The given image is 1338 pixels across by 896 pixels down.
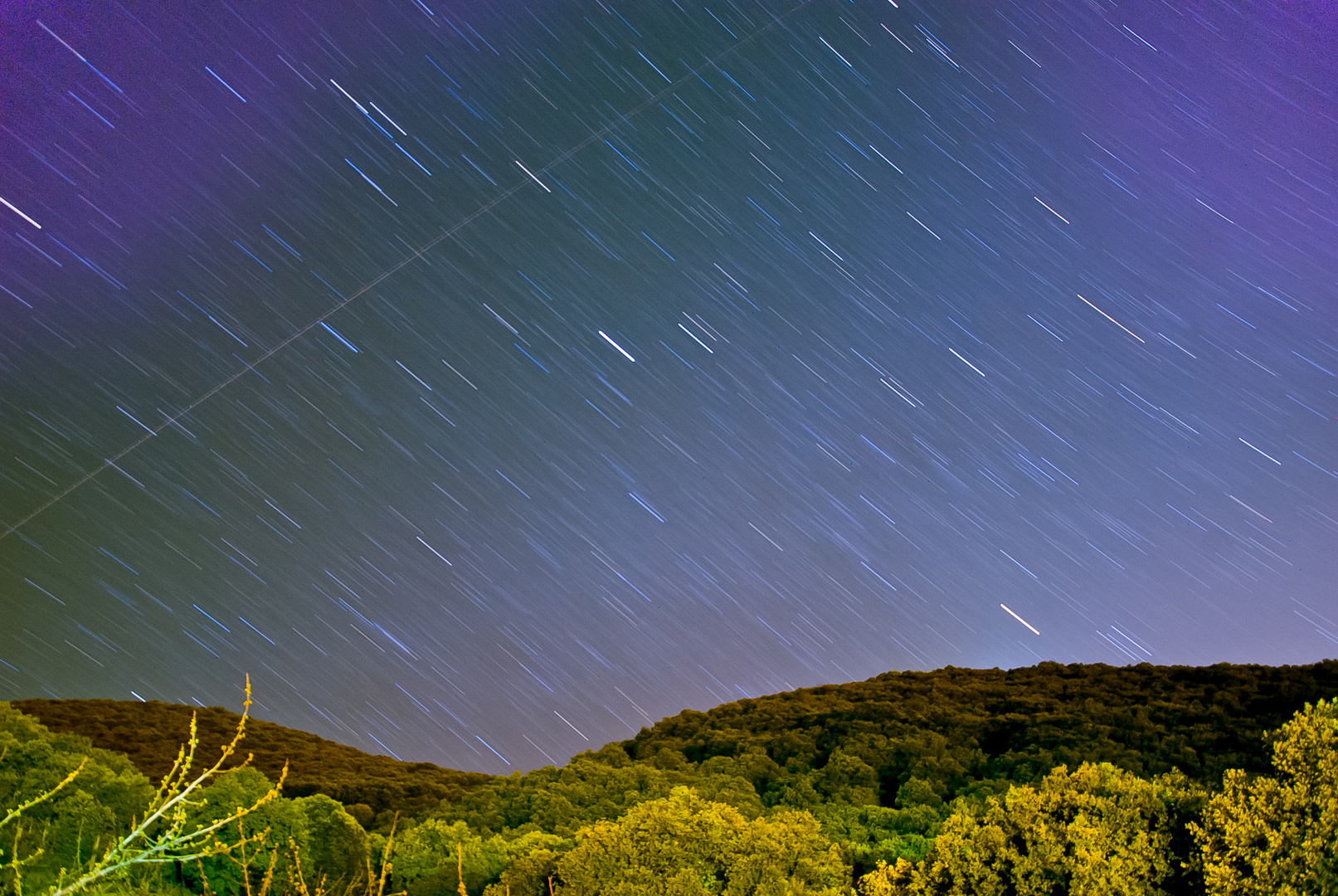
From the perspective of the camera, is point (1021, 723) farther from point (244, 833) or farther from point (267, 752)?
point (267, 752)

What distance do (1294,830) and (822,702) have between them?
2236 cm

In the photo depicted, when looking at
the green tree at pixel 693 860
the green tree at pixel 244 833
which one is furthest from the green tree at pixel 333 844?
the green tree at pixel 693 860

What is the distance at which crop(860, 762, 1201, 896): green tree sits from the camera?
10953mm

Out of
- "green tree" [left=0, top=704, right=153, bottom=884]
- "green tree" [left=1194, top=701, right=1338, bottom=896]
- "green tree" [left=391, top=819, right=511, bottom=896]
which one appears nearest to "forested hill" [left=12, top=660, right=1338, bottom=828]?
"green tree" [left=391, top=819, right=511, bottom=896]

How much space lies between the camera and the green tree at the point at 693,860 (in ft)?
41.5

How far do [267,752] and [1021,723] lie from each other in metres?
26.9

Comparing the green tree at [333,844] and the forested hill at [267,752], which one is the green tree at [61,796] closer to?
the green tree at [333,844]

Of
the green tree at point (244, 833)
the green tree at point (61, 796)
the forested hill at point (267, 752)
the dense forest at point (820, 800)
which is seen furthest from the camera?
the forested hill at point (267, 752)

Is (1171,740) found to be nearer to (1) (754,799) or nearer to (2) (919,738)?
(2) (919,738)

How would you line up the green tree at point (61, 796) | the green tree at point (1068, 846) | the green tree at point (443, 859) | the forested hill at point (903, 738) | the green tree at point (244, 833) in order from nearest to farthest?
the green tree at point (1068, 846), the green tree at point (443, 859), the green tree at point (61, 796), the green tree at point (244, 833), the forested hill at point (903, 738)

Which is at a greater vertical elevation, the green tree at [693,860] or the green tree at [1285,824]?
the green tree at [1285,824]

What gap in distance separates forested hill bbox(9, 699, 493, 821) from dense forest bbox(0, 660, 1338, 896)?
0.60 ft

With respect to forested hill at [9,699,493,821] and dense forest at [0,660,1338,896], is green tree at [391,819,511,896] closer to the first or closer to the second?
dense forest at [0,660,1338,896]

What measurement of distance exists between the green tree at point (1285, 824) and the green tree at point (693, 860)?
470cm
